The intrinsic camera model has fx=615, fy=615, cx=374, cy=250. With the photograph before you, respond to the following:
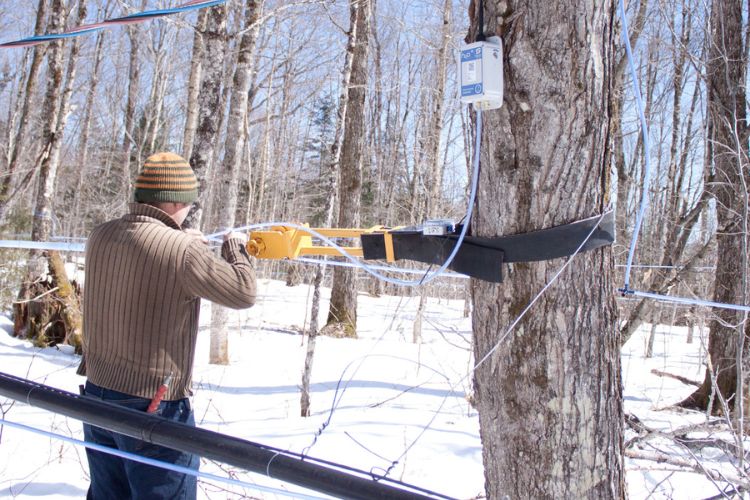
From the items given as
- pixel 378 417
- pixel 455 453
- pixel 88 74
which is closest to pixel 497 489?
pixel 455 453

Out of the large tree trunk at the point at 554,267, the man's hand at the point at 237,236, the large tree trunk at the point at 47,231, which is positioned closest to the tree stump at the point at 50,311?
the large tree trunk at the point at 47,231

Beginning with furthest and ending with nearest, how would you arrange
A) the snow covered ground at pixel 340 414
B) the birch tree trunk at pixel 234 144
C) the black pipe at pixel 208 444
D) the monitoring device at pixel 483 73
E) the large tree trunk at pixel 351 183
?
the large tree trunk at pixel 351 183 → the birch tree trunk at pixel 234 144 → the snow covered ground at pixel 340 414 → the monitoring device at pixel 483 73 → the black pipe at pixel 208 444

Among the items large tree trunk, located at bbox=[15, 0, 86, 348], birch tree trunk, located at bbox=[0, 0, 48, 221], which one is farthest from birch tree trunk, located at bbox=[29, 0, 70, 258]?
birch tree trunk, located at bbox=[0, 0, 48, 221]

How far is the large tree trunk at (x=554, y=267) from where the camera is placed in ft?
5.21

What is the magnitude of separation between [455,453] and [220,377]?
394cm

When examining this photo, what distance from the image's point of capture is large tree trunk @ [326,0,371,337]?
34.3 feet

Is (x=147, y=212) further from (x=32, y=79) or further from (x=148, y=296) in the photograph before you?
(x=32, y=79)

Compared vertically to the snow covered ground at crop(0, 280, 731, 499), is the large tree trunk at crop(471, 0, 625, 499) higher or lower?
higher

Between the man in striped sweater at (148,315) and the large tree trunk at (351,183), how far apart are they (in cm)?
811

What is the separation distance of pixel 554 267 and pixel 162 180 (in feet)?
4.65

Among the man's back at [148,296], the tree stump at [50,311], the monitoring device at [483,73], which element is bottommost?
the tree stump at [50,311]

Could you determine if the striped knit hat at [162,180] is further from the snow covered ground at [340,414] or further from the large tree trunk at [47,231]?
the large tree trunk at [47,231]

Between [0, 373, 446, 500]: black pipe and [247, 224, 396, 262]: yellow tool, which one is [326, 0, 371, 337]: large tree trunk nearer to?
[247, 224, 396, 262]: yellow tool

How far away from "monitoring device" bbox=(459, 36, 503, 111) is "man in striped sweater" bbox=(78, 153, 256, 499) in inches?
41.1
